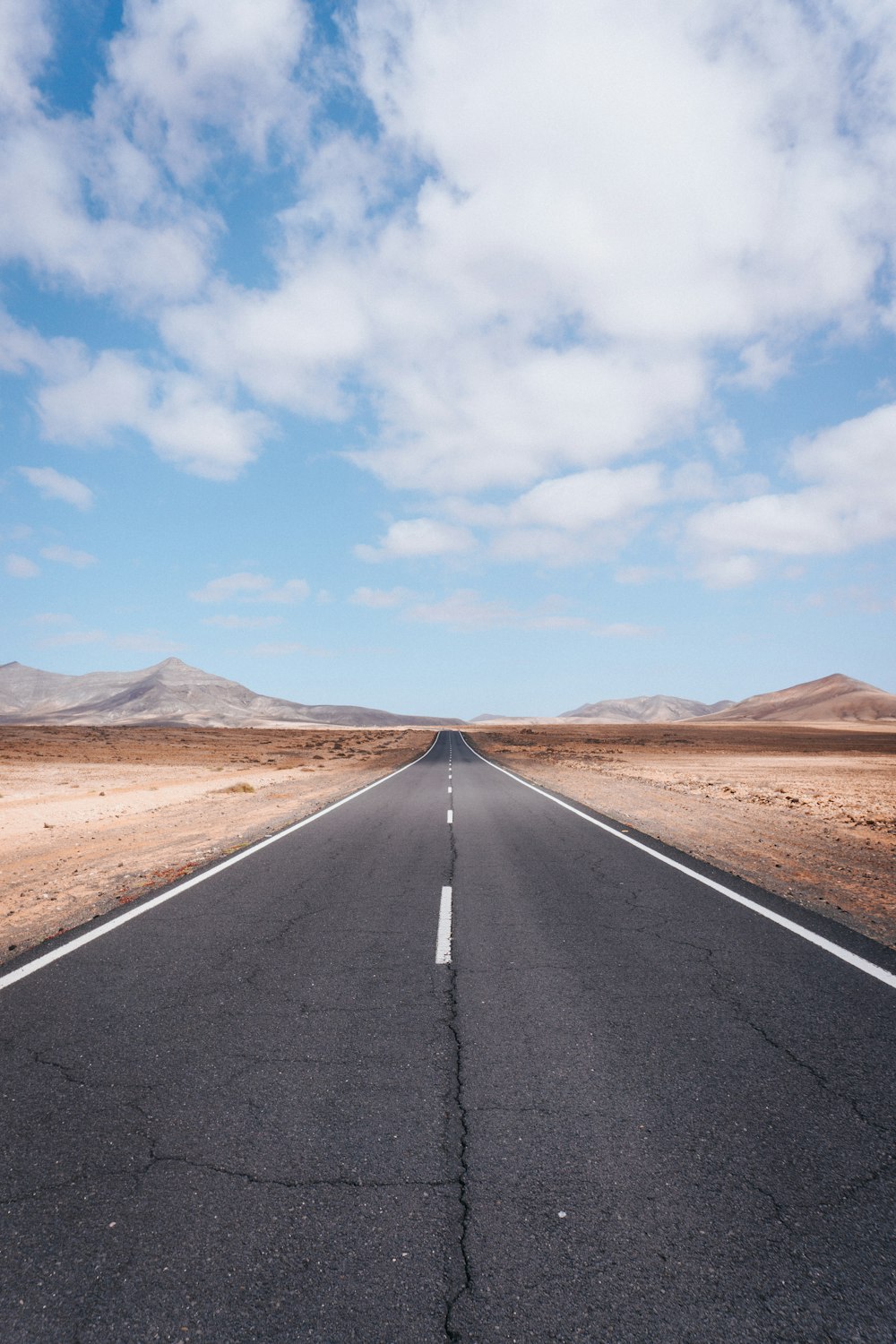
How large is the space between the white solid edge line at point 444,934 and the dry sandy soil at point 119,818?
3.84 metres

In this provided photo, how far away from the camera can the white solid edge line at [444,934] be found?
5.99m

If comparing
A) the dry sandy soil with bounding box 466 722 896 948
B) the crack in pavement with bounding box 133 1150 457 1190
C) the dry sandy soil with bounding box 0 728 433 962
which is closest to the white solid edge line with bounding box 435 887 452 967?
the crack in pavement with bounding box 133 1150 457 1190

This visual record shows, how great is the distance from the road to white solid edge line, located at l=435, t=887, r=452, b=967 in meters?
0.06

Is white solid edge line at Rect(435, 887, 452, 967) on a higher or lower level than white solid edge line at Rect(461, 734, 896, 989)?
lower

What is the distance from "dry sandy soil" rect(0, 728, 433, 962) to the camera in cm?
828

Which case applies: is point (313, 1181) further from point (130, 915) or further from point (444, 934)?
point (130, 915)

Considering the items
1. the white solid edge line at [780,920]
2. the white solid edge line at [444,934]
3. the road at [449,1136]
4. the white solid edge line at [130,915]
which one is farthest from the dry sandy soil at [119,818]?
the white solid edge line at [780,920]

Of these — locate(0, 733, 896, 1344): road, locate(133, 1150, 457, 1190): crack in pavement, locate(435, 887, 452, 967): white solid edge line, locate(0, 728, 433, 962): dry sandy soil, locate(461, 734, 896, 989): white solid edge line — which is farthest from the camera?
locate(0, 728, 433, 962): dry sandy soil

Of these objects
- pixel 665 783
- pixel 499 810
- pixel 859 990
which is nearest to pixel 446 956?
pixel 859 990

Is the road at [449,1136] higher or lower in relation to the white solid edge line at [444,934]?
lower

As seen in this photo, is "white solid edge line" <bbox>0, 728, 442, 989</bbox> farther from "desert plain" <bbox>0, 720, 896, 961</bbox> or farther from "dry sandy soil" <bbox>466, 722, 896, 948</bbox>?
"dry sandy soil" <bbox>466, 722, 896, 948</bbox>

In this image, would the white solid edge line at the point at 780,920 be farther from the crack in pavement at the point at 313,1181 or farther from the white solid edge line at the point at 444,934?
the crack in pavement at the point at 313,1181

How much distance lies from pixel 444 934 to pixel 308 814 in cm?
952

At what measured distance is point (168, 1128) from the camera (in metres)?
3.47
